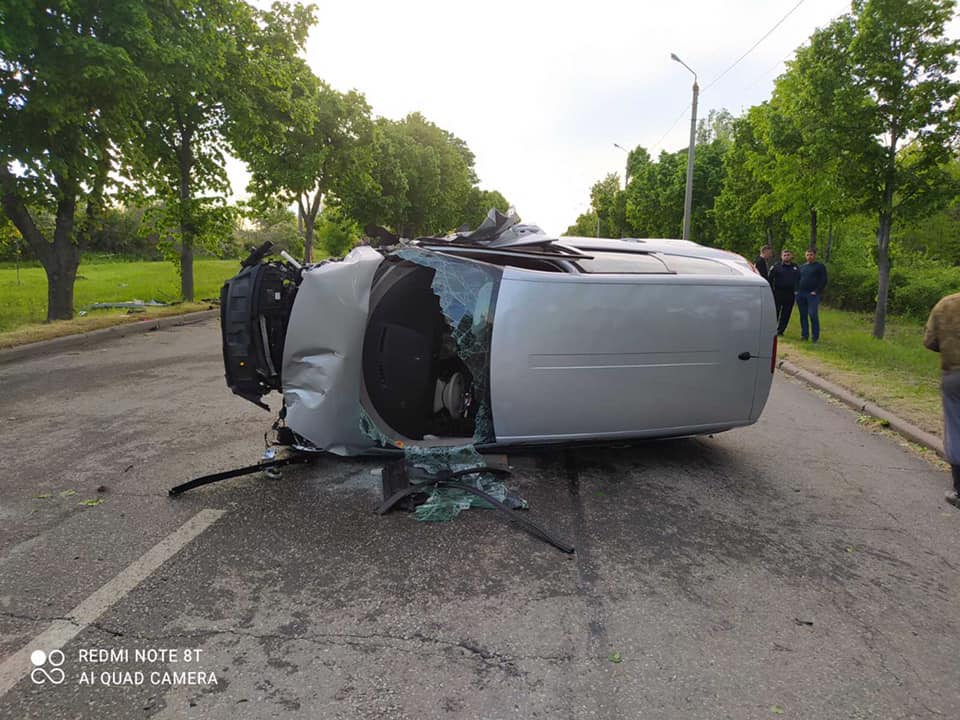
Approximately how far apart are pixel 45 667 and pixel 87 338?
390 inches

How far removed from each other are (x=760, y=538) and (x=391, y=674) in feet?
8.08

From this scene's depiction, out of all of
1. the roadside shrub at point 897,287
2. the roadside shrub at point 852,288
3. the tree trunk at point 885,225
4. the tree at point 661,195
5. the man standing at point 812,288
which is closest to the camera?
the tree trunk at point 885,225

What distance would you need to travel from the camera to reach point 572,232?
117m

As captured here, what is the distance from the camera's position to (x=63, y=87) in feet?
29.6

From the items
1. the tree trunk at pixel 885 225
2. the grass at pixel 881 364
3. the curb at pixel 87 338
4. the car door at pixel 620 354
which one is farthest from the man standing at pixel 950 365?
the curb at pixel 87 338

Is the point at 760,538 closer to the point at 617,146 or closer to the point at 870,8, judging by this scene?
the point at 870,8

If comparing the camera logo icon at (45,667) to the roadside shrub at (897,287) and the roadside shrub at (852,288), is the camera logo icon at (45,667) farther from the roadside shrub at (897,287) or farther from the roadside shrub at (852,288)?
the roadside shrub at (852,288)

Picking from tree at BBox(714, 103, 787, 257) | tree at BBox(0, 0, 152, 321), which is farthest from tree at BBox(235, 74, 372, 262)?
tree at BBox(714, 103, 787, 257)

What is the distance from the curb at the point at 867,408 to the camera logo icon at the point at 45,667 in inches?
246

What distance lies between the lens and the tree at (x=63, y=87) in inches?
343

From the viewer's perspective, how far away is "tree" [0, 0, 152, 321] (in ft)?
28.6

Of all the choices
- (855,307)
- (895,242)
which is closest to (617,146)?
(895,242)

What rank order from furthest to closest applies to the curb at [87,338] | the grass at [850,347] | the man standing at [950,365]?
the curb at [87,338] < the grass at [850,347] < the man standing at [950,365]

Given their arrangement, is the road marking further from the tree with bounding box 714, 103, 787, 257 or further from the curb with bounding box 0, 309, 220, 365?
the tree with bounding box 714, 103, 787, 257
